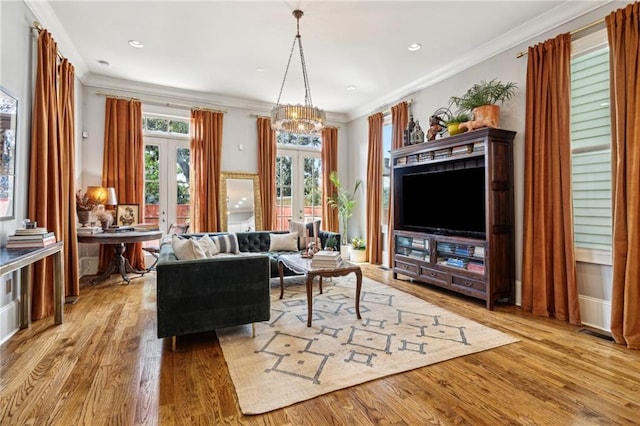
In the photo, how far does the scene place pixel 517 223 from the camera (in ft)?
12.5

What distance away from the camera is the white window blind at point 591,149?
120 inches

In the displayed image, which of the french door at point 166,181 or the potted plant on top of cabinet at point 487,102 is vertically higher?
the potted plant on top of cabinet at point 487,102

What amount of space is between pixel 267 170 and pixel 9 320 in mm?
4304

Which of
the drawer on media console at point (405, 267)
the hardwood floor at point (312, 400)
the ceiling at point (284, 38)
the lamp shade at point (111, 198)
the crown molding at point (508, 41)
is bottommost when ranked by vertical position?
the hardwood floor at point (312, 400)

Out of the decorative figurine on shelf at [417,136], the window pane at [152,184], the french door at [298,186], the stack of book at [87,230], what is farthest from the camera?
the french door at [298,186]

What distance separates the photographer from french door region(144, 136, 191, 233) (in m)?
5.68

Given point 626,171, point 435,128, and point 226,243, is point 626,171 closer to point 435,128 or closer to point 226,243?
point 435,128

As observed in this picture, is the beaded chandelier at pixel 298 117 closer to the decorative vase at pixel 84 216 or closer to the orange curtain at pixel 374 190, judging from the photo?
the orange curtain at pixel 374 190

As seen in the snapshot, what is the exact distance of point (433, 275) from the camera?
431cm

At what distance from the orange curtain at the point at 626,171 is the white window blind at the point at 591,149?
0.21 metres

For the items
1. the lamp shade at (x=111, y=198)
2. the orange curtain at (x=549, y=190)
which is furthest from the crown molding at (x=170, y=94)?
the orange curtain at (x=549, y=190)

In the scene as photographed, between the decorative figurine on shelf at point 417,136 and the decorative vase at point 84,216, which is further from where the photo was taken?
the decorative figurine on shelf at point 417,136

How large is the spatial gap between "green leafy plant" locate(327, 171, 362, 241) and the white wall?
2164 millimetres

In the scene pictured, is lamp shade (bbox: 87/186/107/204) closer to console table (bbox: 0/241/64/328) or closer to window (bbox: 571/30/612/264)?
console table (bbox: 0/241/64/328)
